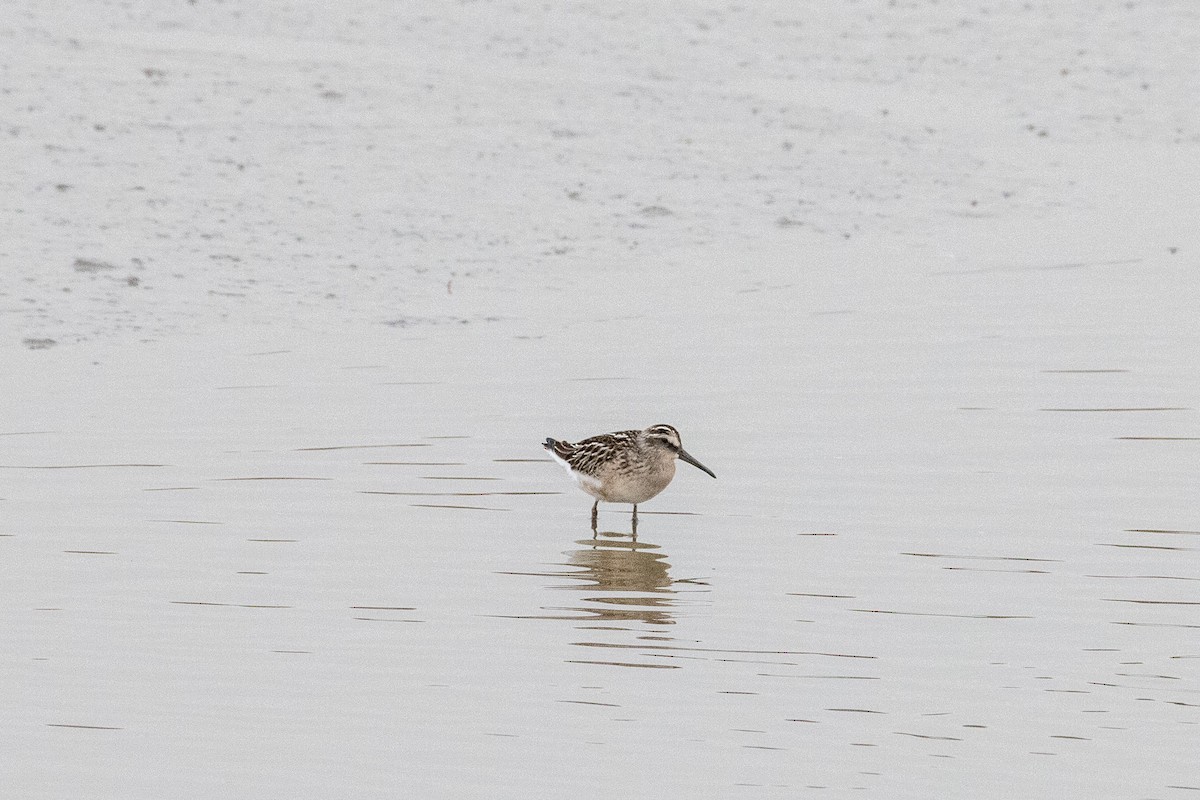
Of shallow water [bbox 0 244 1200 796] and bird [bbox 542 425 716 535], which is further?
bird [bbox 542 425 716 535]

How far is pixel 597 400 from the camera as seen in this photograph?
44.8ft

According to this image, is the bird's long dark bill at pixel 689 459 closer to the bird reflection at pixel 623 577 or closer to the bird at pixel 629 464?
the bird at pixel 629 464

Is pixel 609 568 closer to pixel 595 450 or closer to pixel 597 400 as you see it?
pixel 595 450

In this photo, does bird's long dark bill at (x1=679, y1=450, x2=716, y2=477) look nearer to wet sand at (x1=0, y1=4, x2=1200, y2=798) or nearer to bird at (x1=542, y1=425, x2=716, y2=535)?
bird at (x1=542, y1=425, x2=716, y2=535)

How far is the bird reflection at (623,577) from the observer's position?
382 inches

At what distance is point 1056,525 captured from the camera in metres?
10.9

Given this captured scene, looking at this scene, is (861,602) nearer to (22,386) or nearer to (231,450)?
(231,450)

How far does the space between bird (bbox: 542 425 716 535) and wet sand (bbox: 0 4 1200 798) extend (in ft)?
0.93

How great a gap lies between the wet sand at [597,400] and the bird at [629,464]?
0.28 m

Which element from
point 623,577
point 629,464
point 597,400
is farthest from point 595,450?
point 597,400

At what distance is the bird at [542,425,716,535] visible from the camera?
11.3m

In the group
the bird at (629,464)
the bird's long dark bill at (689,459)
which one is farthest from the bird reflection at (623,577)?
the bird's long dark bill at (689,459)

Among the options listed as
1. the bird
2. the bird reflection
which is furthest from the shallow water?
the bird

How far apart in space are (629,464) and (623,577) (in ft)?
3.52
